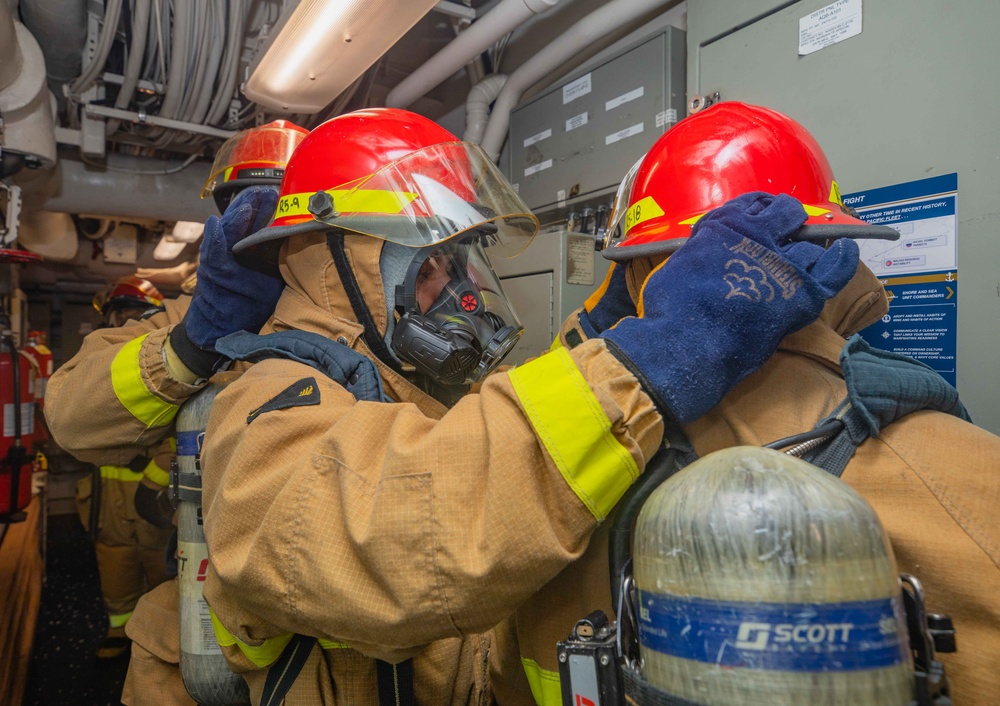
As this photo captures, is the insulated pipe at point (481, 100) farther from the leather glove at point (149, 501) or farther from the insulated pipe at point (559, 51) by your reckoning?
the leather glove at point (149, 501)

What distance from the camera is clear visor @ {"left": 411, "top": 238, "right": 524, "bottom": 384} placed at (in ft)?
5.24

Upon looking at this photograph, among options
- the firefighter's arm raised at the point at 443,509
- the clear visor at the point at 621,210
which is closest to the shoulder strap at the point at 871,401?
the firefighter's arm raised at the point at 443,509

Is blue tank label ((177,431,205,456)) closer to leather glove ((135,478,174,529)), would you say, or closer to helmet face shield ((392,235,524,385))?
helmet face shield ((392,235,524,385))

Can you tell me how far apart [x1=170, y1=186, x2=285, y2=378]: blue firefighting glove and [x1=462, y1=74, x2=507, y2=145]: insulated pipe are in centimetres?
229

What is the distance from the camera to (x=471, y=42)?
321 cm

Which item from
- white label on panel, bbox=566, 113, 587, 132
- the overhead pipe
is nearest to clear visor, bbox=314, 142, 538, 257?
white label on panel, bbox=566, 113, 587, 132

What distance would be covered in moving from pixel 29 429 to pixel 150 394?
2494 millimetres

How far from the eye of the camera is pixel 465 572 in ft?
2.80

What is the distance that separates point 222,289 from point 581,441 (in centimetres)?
135

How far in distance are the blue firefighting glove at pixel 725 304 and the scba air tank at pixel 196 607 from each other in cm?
127

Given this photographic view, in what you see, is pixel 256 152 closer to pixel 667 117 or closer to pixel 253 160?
pixel 253 160

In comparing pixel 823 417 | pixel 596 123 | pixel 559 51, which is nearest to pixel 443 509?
pixel 823 417

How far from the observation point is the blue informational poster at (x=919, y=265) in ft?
4.84

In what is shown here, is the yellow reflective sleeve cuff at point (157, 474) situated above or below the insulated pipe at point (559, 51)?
below
